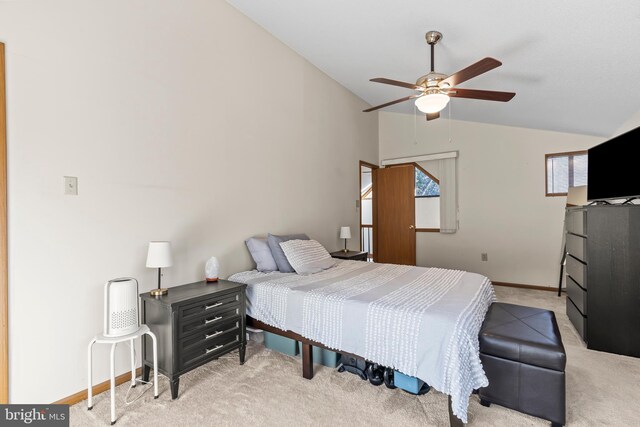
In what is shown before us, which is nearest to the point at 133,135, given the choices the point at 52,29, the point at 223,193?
the point at 52,29

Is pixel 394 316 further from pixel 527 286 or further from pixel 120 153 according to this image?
pixel 527 286

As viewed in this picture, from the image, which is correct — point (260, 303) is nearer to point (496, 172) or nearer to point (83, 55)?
point (83, 55)

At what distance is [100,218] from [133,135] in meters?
0.67

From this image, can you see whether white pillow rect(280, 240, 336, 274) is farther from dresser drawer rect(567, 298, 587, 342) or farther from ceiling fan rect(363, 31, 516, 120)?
dresser drawer rect(567, 298, 587, 342)

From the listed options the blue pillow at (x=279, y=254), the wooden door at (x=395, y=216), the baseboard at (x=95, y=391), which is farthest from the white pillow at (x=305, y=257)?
the wooden door at (x=395, y=216)

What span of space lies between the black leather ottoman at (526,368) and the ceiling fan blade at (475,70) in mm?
1755

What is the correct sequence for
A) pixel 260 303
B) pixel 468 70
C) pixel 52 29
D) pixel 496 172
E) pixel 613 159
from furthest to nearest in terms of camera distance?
pixel 496 172 → pixel 613 159 → pixel 260 303 → pixel 468 70 → pixel 52 29

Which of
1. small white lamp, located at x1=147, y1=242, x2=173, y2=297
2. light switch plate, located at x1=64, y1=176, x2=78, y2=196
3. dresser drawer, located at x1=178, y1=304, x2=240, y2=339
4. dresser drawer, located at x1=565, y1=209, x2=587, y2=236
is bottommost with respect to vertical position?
dresser drawer, located at x1=178, y1=304, x2=240, y2=339

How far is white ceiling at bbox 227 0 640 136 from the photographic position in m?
2.05

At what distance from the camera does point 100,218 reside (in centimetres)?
211

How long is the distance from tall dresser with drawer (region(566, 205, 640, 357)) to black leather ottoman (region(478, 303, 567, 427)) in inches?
48.5

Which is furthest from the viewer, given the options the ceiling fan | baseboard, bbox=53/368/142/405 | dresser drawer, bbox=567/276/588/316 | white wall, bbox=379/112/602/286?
white wall, bbox=379/112/602/286

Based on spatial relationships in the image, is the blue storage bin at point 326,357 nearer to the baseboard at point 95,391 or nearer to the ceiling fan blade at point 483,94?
the baseboard at point 95,391

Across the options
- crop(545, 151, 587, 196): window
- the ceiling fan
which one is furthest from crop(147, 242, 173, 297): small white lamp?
crop(545, 151, 587, 196): window
